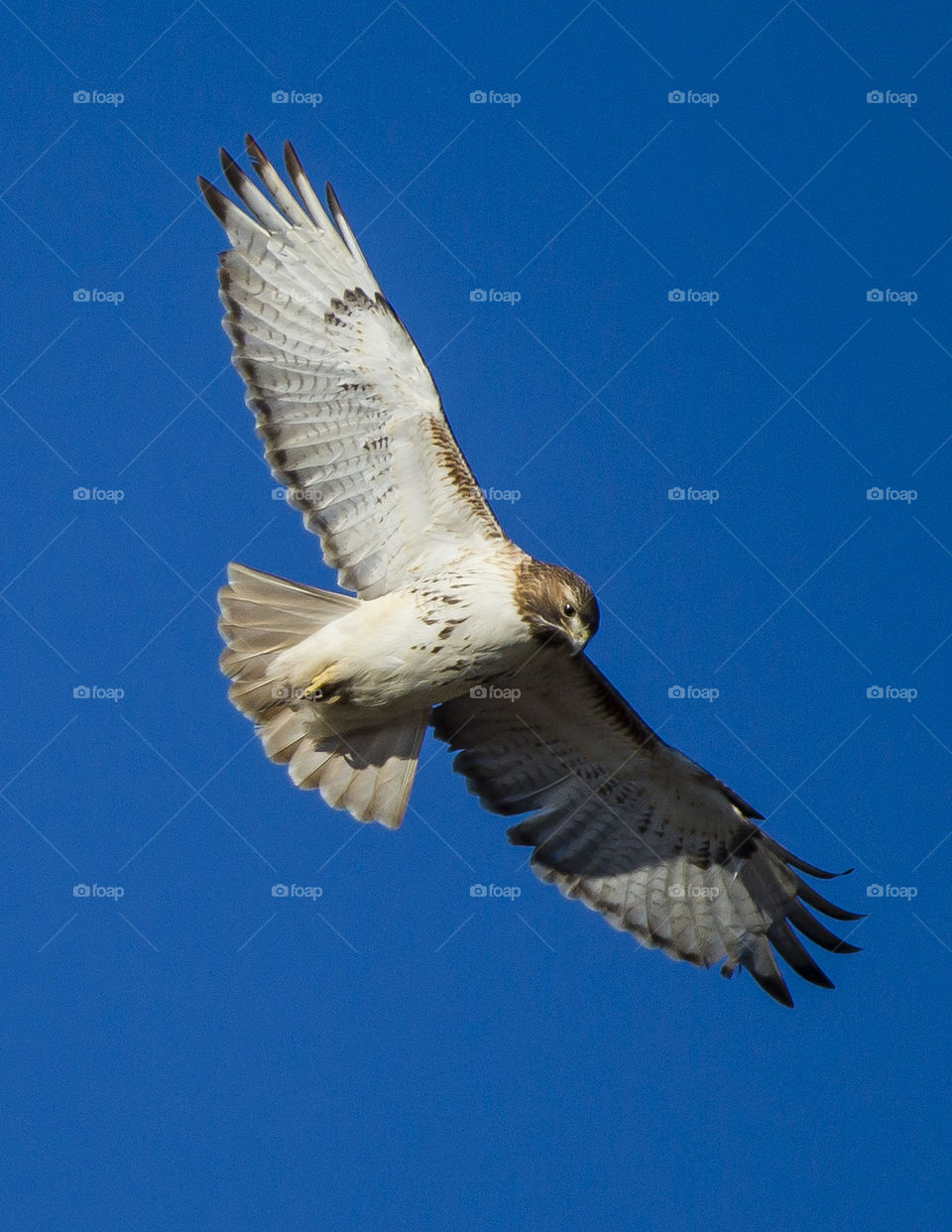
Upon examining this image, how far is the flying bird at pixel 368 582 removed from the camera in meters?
9.43

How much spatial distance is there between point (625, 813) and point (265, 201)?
445 centimetres

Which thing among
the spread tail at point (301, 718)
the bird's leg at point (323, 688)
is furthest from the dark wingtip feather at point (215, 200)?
the bird's leg at point (323, 688)

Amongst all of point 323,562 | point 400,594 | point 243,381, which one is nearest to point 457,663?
point 400,594

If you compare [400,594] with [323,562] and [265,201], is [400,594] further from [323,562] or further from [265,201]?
[265,201]

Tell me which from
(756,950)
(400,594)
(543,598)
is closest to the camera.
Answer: (543,598)

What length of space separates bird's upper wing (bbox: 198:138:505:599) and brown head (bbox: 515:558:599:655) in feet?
2.38

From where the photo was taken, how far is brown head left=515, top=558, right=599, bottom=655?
9023 mm

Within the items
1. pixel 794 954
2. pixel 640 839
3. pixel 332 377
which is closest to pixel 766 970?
pixel 794 954

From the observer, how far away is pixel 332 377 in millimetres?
9930

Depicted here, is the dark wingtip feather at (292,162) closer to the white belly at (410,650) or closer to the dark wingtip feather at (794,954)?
the white belly at (410,650)

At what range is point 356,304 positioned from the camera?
32.6ft

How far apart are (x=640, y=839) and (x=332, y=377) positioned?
11.9 feet

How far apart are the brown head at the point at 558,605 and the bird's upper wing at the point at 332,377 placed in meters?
0.73

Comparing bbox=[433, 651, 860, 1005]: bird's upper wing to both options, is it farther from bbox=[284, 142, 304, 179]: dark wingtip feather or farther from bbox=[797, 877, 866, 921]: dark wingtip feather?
bbox=[284, 142, 304, 179]: dark wingtip feather
